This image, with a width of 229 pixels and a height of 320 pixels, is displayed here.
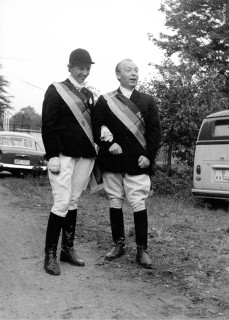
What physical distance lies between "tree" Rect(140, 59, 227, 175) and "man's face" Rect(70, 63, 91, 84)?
7514 mm

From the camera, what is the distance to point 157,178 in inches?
477

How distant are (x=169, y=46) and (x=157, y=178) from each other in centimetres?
1799

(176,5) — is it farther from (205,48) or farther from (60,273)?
(60,273)

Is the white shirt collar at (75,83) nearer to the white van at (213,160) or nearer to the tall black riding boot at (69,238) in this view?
the tall black riding boot at (69,238)

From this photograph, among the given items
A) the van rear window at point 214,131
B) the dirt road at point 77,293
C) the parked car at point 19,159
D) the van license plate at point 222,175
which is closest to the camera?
the dirt road at point 77,293

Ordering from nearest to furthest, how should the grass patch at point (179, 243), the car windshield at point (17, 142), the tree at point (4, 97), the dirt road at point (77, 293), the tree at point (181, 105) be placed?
the dirt road at point (77, 293) < the grass patch at point (179, 243) < the tree at point (181, 105) < the car windshield at point (17, 142) < the tree at point (4, 97)

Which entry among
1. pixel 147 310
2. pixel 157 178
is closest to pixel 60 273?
pixel 147 310

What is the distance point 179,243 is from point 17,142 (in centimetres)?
1153

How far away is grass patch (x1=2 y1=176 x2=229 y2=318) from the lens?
4172 mm

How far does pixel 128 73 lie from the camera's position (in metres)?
4.95

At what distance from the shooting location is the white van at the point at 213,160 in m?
9.19

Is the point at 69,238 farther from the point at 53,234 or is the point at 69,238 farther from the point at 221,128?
the point at 221,128

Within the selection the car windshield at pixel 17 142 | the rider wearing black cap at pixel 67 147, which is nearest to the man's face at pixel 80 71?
the rider wearing black cap at pixel 67 147

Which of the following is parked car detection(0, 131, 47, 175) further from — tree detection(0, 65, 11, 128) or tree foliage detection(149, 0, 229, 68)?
tree detection(0, 65, 11, 128)
